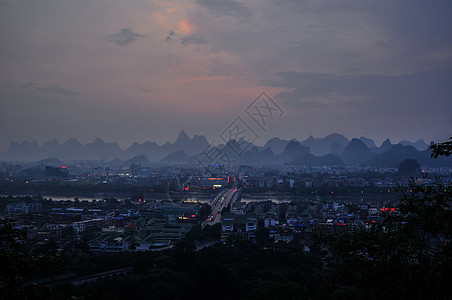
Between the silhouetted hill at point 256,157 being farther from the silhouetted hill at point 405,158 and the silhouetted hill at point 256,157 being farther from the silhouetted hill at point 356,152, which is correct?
the silhouetted hill at point 405,158

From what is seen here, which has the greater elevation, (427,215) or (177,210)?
(427,215)

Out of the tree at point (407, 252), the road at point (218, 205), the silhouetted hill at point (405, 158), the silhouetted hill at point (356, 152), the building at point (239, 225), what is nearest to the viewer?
the tree at point (407, 252)

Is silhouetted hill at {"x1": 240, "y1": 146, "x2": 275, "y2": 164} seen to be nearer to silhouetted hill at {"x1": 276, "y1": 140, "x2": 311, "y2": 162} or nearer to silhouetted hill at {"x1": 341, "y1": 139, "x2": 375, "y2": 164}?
silhouetted hill at {"x1": 276, "y1": 140, "x2": 311, "y2": 162}

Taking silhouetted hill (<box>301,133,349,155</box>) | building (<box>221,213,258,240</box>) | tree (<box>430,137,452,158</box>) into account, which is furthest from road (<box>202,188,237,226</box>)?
silhouetted hill (<box>301,133,349,155</box>)

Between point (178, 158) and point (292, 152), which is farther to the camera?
point (178, 158)

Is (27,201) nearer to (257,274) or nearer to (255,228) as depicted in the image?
(255,228)

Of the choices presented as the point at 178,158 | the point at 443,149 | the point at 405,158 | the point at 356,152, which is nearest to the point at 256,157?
the point at 178,158

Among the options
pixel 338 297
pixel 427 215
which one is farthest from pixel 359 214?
pixel 427 215

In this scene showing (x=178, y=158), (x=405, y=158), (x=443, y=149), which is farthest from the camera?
(x=178, y=158)

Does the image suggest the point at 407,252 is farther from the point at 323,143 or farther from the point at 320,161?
the point at 323,143

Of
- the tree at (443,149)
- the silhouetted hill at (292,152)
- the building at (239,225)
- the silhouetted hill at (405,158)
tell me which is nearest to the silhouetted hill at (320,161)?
the silhouetted hill at (405,158)

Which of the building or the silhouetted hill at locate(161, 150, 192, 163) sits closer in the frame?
the building
